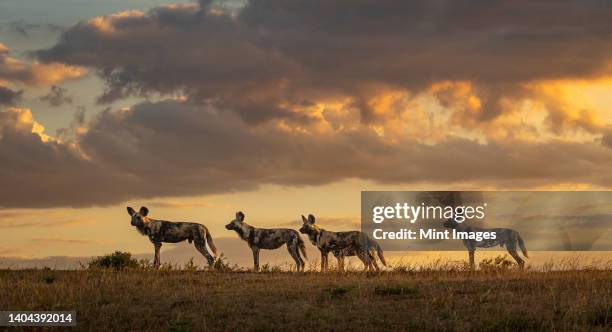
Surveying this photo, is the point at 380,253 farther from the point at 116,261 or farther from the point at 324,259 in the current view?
the point at 116,261

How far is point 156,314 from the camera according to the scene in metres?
21.5

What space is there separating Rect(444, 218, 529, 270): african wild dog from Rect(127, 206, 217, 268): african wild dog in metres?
10.4

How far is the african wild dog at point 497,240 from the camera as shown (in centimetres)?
3891

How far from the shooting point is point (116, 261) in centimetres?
3594

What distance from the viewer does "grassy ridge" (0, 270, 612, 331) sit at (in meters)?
20.3

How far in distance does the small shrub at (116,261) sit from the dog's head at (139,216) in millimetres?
2533

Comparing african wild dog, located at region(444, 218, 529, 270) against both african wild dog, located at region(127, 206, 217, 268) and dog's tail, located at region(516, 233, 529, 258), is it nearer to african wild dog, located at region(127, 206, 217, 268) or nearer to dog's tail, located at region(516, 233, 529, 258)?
dog's tail, located at region(516, 233, 529, 258)

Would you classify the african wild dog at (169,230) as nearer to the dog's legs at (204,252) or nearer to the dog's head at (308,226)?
the dog's legs at (204,252)

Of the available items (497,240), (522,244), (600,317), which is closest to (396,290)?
(600,317)

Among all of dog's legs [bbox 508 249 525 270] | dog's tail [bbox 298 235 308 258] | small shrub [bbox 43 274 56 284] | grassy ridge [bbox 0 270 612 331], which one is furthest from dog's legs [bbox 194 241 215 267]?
dog's legs [bbox 508 249 525 270]

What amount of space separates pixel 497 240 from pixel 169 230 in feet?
45.5

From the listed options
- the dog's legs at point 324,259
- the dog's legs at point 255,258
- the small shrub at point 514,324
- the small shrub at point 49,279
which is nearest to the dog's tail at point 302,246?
the dog's legs at point 324,259

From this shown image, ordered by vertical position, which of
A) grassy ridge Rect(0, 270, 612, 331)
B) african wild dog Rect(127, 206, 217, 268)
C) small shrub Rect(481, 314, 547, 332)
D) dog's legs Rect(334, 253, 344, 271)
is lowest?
small shrub Rect(481, 314, 547, 332)

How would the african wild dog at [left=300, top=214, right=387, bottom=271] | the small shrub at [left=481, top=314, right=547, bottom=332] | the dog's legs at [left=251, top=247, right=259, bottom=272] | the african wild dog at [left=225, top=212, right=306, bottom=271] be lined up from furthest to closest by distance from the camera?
the african wild dog at [left=225, top=212, right=306, bottom=271], the african wild dog at [left=300, top=214, right=387, bottom=271], the dog's legs at [left=251, top=247, right=259, bottom=272], the small shrub at [left=481, top=314, right=547, bottom=332]
